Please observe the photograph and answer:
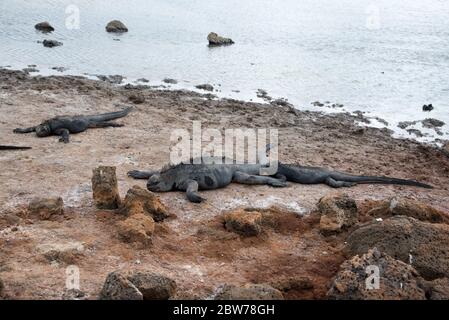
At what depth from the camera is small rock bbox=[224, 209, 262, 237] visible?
666 cm

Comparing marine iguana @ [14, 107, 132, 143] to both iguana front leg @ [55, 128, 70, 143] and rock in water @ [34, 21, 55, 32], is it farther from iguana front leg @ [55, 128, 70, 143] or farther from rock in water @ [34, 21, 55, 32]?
rock in water @ [34, 21, 55, 32]

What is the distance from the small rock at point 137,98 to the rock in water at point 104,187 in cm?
622

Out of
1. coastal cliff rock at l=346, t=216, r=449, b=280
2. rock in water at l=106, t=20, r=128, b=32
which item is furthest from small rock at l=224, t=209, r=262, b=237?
rock in water at l=106, t=20, r=128, b=32

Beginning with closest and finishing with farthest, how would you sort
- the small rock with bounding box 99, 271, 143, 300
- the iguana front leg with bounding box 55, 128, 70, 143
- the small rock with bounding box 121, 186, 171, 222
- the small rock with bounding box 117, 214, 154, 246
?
the small rock with bounding box 99, 271, 143, 300 < the small rock with bounding box 117, 214, 154, 246 < the small rock with bounding box 121, 186, 171, 222 < the iguana front leg with bounding box 55, 128, 70, 143

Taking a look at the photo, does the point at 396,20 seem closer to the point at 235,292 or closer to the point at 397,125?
the point at 397,125

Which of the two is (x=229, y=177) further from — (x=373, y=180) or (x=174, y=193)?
(x=373, y=180)

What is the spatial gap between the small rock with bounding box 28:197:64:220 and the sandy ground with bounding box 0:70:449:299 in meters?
0.15

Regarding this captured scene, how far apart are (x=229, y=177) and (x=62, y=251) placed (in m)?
3.24

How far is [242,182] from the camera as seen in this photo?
8.57 meters

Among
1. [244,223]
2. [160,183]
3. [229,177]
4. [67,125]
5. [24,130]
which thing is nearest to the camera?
[244,223]

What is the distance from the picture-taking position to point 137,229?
6293 millimetres

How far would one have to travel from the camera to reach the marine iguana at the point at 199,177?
796 centimetres

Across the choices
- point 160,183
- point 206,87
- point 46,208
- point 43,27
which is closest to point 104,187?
point 46,208
